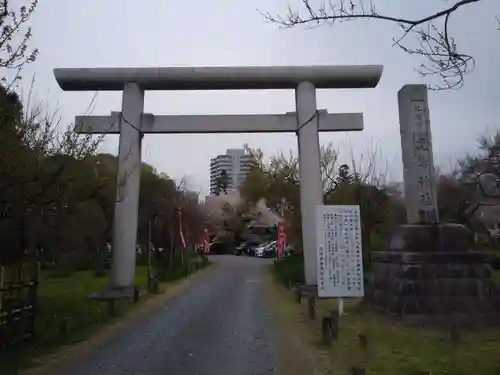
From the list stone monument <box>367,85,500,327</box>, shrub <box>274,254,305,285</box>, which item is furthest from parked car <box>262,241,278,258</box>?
stone monument <box>367,85,500,327</box>

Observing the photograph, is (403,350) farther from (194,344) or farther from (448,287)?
(194,344)

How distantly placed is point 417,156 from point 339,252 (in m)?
2.86

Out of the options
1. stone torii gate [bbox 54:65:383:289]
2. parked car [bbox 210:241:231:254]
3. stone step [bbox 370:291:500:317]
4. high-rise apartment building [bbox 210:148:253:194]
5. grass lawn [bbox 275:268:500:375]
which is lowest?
grass lawn [bbox 275:268:500:375]

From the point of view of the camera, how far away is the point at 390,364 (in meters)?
6.98

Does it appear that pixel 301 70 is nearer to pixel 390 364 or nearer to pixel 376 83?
pixel 376 83

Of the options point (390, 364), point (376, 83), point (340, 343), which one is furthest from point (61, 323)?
point (376, 83)

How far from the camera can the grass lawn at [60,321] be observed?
294 inches

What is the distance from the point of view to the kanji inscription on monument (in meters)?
11.2

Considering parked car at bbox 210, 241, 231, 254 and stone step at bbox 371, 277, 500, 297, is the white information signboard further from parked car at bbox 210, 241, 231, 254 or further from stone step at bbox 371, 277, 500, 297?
parked car at bbox 210, 241, 231, 254

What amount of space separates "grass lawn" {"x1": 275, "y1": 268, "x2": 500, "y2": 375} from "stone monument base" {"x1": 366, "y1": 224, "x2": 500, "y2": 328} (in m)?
0.47

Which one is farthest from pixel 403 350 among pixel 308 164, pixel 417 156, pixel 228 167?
pixel 228 167

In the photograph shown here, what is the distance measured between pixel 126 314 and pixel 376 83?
30.9ft

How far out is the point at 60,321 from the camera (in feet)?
30.6

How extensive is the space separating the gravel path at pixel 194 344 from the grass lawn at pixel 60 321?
30.2 inches
